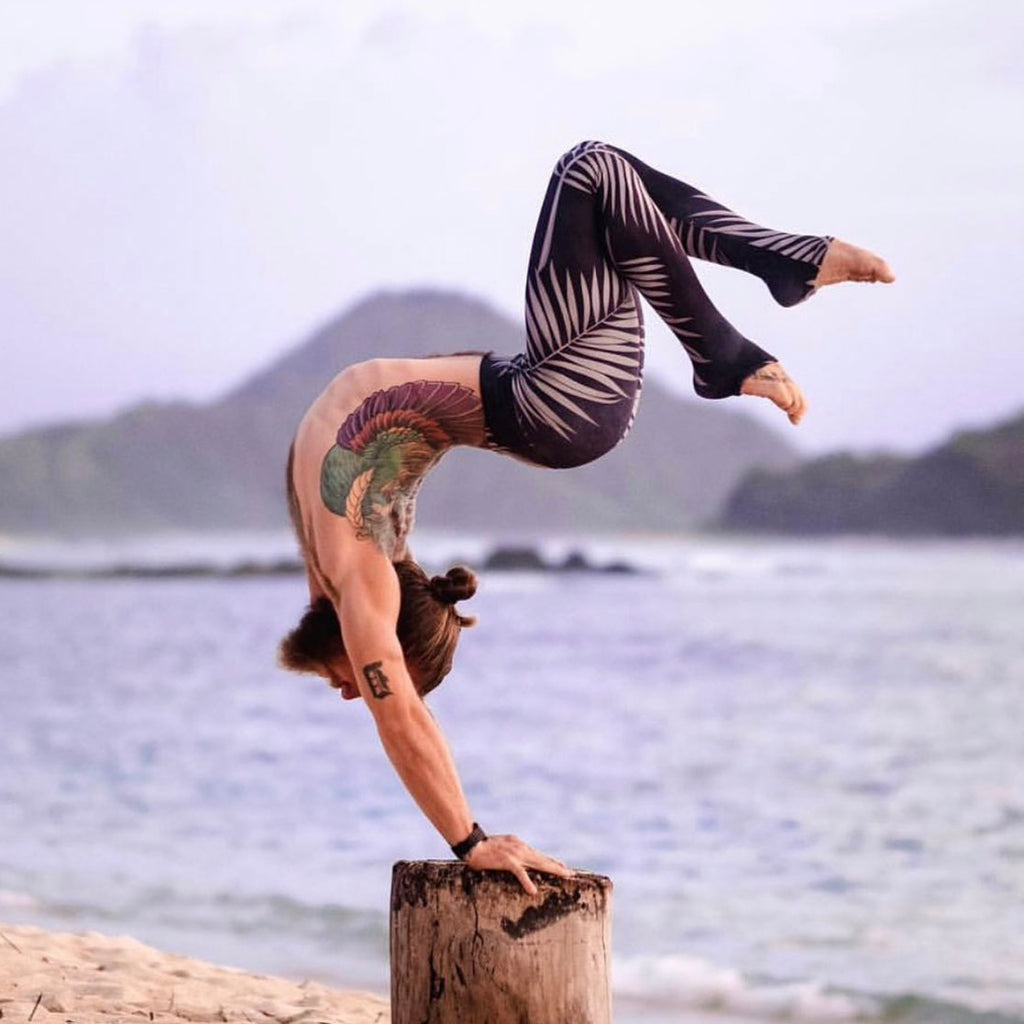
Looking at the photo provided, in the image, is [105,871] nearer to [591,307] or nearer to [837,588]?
[591,307]

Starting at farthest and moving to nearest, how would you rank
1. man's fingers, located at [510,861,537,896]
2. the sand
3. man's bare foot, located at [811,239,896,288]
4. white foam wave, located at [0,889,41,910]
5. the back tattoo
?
white foam wave, located at [0,889,41,910]
the sand
the back tattoo
man's bare foot, located at [811,239,896,288]
man's fingers, located at [510,861,537,896]

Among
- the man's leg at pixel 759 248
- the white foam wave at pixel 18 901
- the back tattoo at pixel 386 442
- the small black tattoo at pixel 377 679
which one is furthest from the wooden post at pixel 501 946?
the white foam wave at pixel 18 901

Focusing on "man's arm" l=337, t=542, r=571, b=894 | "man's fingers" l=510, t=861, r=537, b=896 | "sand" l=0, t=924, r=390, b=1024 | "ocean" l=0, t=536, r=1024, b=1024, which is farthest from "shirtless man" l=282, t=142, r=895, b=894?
"ocean" l=0, t=536, r=1024, b=1024

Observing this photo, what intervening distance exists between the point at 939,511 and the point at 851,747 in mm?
23506

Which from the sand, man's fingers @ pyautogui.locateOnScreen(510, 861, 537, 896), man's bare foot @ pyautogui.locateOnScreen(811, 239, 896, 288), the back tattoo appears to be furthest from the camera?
the sand

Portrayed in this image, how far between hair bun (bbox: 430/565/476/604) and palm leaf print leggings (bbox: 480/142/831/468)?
269 millimetres

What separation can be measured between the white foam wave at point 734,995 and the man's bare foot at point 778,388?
155 inches

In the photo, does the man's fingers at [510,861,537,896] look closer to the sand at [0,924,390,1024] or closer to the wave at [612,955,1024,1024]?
the sand at [0,924,390,1024]

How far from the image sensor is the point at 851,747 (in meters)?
16.2

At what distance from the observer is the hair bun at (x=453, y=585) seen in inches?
148

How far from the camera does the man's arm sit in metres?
3.55

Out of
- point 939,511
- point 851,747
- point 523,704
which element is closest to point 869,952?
point 851,747

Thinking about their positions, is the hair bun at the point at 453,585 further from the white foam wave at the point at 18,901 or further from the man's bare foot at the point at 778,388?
the white foam wave at the point at 18,901

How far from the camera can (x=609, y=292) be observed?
12.0ft
